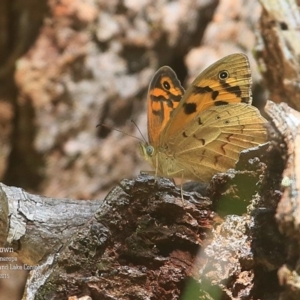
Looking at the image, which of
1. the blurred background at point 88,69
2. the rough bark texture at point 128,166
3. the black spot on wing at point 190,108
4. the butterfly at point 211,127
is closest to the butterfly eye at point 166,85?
the butterfly at point 211,127

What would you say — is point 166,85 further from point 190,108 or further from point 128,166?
point 128,166

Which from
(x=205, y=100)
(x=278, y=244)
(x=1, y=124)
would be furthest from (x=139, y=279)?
(x=1, y=124)

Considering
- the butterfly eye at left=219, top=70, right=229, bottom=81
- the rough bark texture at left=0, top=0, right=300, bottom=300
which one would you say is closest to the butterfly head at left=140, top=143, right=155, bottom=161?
the rough bark texture at left=0, top=0, right=300, bottom=300

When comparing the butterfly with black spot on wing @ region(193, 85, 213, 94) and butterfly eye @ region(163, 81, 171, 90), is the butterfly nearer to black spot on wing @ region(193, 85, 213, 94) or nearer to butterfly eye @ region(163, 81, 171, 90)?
black spot on wing @ region(193, 85, 213, 94)

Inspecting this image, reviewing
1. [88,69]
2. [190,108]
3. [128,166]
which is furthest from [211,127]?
[128,166]

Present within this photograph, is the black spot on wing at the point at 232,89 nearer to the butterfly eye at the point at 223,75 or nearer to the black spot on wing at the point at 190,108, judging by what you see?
the butterfly eye at the point at 223,75

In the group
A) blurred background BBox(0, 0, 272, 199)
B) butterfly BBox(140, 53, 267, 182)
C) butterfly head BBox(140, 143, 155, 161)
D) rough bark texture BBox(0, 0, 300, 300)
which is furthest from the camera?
blurred background BBox(0, 0, 272, 199)

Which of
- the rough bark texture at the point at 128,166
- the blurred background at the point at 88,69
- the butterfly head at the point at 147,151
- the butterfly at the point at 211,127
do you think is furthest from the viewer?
the blurred background at the point at 88,69
